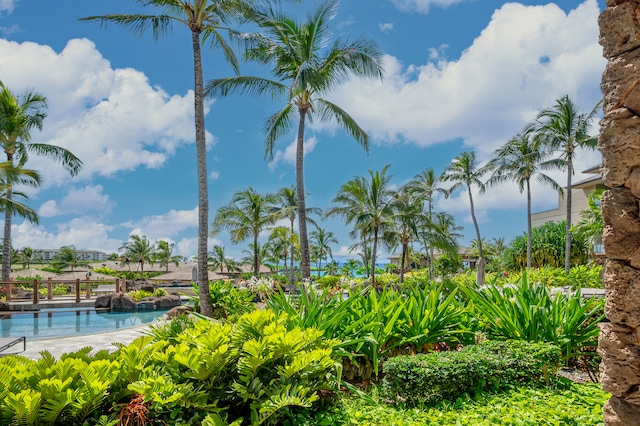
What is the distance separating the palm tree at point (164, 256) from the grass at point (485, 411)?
54.0 metres

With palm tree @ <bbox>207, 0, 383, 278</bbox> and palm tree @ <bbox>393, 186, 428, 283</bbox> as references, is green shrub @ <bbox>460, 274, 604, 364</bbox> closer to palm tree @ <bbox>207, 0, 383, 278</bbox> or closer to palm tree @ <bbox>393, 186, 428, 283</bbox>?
palm tree @ <bbox>207, 0, 383, 278</bbox>

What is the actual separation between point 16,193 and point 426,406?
2856cm

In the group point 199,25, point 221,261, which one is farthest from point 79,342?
point 221,261

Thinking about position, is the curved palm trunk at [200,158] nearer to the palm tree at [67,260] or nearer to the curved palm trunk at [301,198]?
the curved palm trunk at [301,198]

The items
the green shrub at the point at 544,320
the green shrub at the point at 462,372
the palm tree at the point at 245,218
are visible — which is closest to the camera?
the green shrub at the point at 462,372

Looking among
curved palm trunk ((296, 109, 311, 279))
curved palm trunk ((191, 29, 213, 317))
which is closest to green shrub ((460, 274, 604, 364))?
curved palm trunk ((191, 29, 213, 317))

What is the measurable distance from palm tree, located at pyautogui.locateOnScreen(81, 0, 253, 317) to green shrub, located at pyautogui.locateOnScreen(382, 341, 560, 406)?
7.38 metres

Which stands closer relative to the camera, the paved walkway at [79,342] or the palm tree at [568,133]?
the paved walkway at [79,342]

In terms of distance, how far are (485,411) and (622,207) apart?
191 centimetres

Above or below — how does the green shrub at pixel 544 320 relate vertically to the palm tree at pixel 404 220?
below

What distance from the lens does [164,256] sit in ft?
184

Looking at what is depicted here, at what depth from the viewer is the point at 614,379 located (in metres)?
2.07

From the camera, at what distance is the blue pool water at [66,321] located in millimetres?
15041

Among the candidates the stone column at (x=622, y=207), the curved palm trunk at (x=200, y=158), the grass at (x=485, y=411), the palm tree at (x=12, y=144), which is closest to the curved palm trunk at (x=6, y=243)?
the palm tree at (x=12, y=144)
